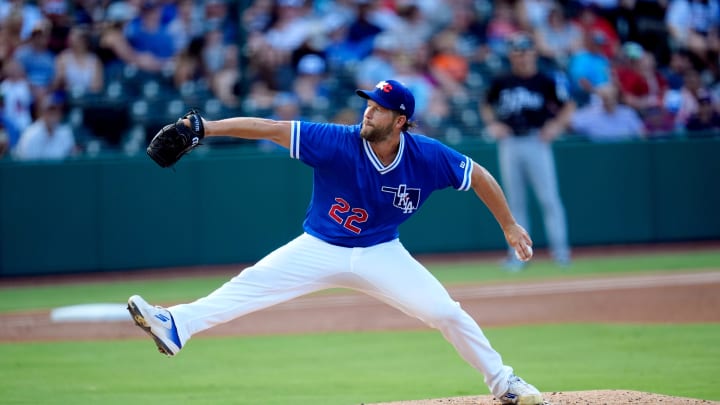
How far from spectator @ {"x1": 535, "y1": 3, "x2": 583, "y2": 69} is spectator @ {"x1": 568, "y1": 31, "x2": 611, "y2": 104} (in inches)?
5.7

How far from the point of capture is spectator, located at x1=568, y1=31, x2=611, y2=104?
47.7 ft

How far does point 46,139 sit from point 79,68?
1011 mm

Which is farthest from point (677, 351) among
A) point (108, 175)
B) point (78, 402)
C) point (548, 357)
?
point (108, 175)

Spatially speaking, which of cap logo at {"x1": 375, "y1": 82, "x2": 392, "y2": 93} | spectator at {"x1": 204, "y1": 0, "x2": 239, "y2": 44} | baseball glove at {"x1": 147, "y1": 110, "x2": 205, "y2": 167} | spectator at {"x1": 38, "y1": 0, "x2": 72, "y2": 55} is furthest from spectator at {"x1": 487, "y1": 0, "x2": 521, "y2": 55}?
baseball glove at {"x1": 147, "y1": 110, "x2": 205, "y2": 167}

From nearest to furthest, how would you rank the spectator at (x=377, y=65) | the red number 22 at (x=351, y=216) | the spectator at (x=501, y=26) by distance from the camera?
the red number 22 at (x=351, y=216) < the spectator at (x=377, y=65) < the spectator at (x=501, y=26)

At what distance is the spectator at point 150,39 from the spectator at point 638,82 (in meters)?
6.29

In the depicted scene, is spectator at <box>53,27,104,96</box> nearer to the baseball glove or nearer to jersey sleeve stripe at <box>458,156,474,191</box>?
the baseball glove

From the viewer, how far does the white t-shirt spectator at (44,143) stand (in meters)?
12.6

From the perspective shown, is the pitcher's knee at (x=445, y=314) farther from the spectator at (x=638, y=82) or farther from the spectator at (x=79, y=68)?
the spectator at (x=638, y=82)

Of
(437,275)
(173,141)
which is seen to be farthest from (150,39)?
(173,141)

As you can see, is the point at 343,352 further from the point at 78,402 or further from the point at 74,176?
the point at 74,176

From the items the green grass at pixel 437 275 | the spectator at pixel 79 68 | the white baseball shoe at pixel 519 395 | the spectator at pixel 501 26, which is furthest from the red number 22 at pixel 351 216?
the spectator at pixel 501 26

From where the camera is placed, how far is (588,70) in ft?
48.0

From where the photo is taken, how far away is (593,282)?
1149cm
